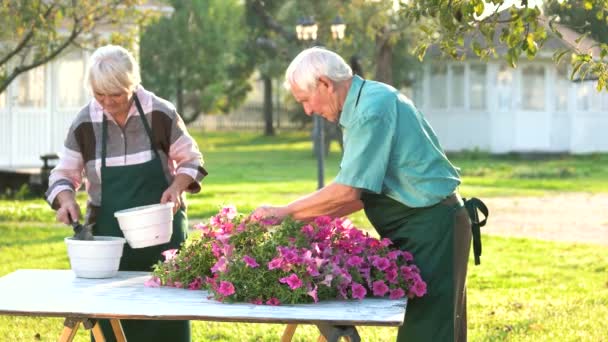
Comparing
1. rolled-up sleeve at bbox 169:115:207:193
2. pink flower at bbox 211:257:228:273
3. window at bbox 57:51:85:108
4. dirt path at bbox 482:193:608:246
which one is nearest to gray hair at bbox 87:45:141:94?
rolled-up sleeve at bbox 169:115:207:193

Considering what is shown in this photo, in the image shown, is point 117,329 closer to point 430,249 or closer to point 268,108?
point 430,249

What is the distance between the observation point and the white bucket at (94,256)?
4.62 metres

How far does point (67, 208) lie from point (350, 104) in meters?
1.50

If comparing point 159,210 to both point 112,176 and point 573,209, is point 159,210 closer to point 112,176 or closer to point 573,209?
point 112,176

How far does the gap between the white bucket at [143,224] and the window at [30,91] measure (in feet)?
54.3

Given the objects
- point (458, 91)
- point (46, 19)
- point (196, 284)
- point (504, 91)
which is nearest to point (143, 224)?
point (196, 284)

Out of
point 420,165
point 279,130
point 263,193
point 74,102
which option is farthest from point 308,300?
point 279,130

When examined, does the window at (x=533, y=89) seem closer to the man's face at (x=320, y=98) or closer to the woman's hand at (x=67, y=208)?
the woman's hand at (x=67, y=208)

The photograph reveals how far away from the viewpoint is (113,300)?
421 centimetres

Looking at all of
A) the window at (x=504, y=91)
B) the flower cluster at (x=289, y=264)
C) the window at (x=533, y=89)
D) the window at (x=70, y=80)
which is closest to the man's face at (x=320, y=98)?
A: the flower cluster at (x=289, y=264)

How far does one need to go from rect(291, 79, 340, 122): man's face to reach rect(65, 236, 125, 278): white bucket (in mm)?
973

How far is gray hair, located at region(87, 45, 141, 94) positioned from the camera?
4.86m

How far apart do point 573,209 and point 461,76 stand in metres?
15.3

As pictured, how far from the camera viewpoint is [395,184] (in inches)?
172
